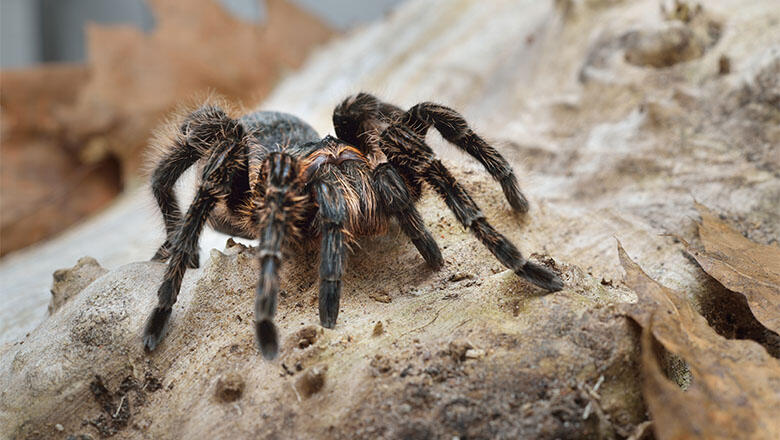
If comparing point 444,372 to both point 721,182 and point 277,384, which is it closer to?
point 277,384

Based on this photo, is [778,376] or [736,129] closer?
[778,376]

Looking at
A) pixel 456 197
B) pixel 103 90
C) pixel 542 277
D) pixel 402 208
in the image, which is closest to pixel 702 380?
pixel 542 277

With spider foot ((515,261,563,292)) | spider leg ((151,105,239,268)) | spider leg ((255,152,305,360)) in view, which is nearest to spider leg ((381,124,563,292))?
spider foot ((515,261,563,292))

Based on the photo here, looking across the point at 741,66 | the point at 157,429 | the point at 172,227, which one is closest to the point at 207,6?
the point at 172,227

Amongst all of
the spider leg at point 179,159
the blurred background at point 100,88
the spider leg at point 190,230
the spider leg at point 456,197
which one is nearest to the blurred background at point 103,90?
the blurred background at point 100,88

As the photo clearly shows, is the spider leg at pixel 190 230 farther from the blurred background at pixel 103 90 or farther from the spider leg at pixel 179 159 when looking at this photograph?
the blurred background at pixel 103 90

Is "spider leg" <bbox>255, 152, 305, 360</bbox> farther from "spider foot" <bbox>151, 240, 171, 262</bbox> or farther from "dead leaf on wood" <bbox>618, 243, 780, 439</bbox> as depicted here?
"dead leaf on wood" <bbox>618, 243, 780, 439</bbox>

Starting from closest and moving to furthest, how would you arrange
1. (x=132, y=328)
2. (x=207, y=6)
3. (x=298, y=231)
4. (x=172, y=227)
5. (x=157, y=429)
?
(x=157, y=429) < (x=132, y=328) < (x=298, y=231) < (x=172, y=227) < (x=207, y=6)
